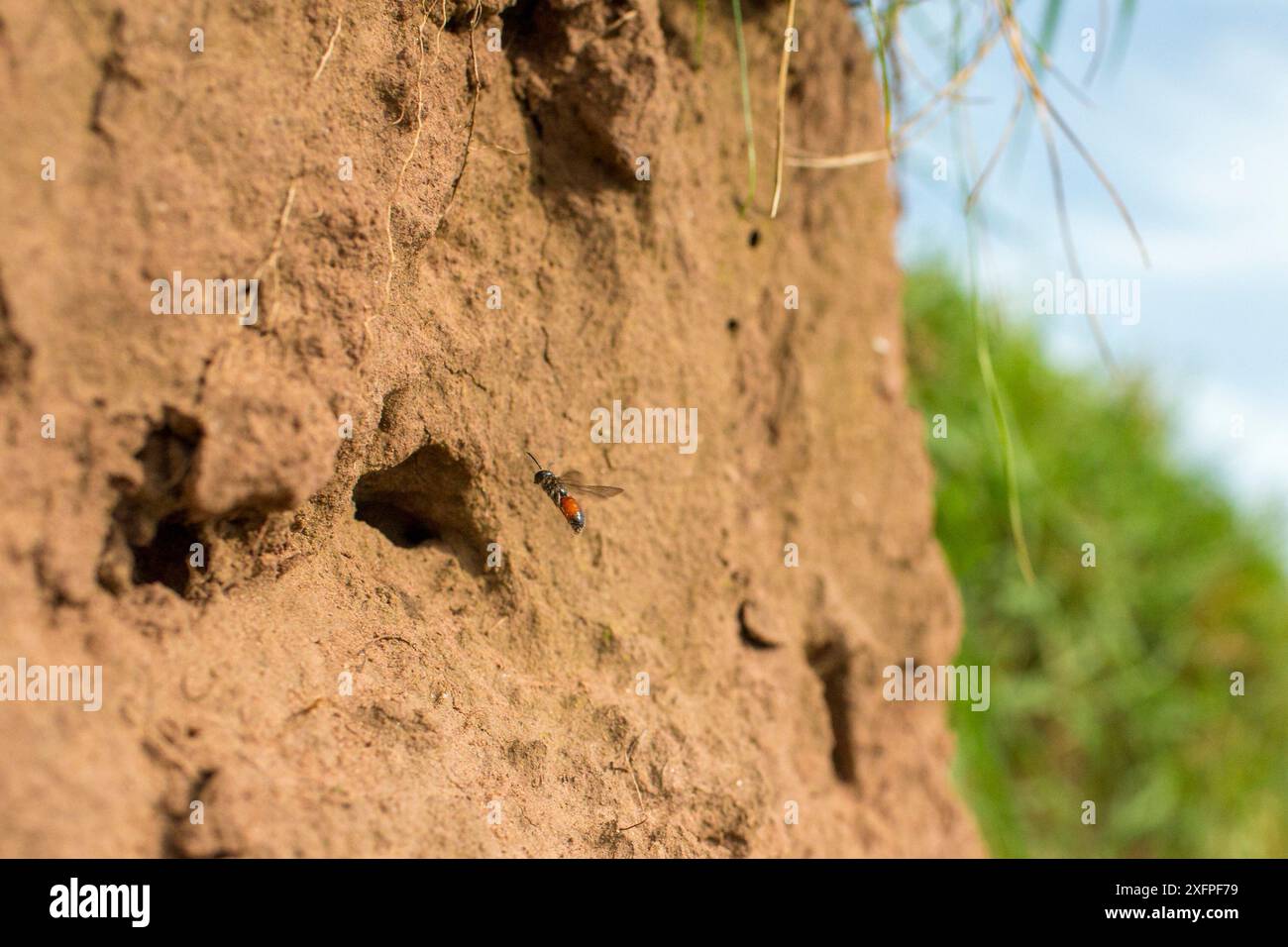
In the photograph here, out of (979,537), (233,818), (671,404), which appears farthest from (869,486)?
(979,537)

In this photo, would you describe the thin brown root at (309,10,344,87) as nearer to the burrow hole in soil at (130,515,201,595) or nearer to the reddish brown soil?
the reddish brown soil

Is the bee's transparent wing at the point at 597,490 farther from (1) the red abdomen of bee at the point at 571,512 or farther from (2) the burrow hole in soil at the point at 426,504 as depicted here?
(2) the burrow hole in soil at the point at 426,504

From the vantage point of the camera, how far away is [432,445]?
1772mm

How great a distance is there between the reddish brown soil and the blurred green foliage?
2.53 metres

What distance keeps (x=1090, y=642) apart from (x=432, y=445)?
4.40m

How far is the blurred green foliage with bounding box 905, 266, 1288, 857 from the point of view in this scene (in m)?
5.12

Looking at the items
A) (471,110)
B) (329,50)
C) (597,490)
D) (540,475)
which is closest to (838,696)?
(597,490)

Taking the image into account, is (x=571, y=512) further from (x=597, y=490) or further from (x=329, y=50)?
(x=329, y=50)

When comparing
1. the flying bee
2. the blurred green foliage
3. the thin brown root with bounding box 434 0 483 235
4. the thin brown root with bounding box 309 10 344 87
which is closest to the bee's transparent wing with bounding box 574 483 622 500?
the flying bee

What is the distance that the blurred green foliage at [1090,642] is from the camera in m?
5.12

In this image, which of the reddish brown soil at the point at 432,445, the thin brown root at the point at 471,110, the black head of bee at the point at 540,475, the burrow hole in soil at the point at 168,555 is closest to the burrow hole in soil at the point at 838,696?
the reddish brown soil at the point at 432,445

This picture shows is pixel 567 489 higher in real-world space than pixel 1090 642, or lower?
higher
